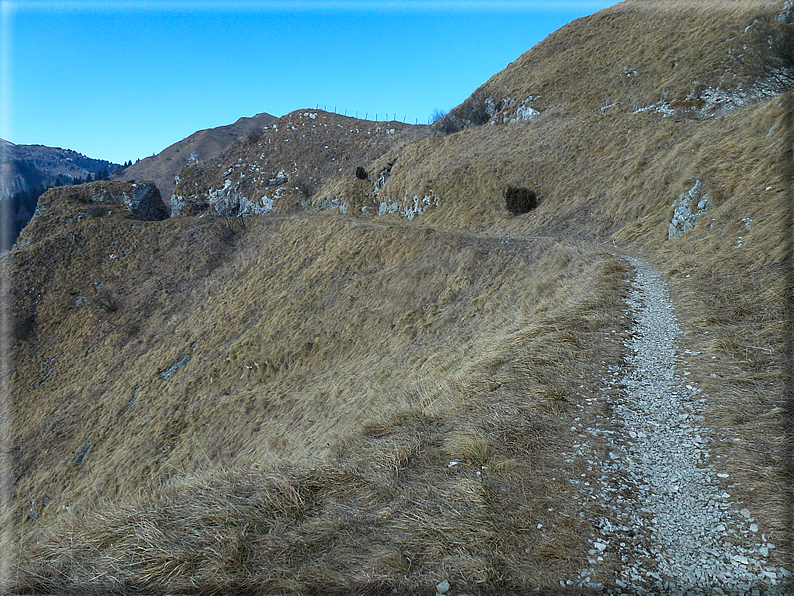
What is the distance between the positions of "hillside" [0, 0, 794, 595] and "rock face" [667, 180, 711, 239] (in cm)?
9

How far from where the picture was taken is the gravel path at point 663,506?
323 cm

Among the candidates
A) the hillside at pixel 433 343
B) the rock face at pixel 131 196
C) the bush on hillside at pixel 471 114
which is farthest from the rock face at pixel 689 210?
the rock face at pixel 131 196

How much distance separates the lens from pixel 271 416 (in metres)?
16.4

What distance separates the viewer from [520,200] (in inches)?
968

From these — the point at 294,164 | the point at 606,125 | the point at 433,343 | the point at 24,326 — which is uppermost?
the point at 294,164

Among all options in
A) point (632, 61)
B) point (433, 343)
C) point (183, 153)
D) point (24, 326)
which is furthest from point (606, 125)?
point (183, 153)

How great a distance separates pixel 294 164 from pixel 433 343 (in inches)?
1592

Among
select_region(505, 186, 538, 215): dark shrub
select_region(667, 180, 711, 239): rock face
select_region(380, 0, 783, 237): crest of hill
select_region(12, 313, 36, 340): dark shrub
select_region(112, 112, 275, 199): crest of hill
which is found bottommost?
select_region(12, 313, 36, 340): dark shrub

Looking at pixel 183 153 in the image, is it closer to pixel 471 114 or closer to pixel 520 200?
pixel 471 114

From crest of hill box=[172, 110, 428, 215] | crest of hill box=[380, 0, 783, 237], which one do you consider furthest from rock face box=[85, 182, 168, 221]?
crest of hill box=[380, 0, 783, 237]

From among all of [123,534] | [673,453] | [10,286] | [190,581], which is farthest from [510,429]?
[10,286]

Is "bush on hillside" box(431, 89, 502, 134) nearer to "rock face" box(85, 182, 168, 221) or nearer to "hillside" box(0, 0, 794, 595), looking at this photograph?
"hillside" box(0, 0, 794, 595)

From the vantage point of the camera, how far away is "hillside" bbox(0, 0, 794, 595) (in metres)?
3.90

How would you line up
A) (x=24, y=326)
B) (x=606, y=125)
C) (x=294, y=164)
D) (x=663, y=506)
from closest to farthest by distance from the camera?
(x=663, y=506)
(x=606, y=125)
(x=24, y=326)
(x=294, y=164)
